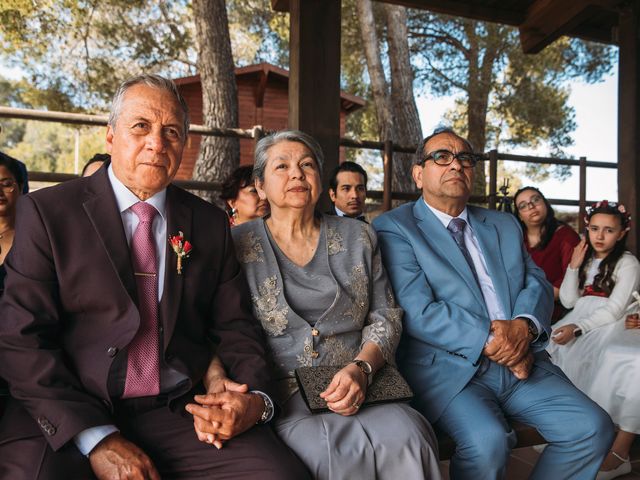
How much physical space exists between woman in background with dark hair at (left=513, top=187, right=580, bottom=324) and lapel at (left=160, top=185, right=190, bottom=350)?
129 inches

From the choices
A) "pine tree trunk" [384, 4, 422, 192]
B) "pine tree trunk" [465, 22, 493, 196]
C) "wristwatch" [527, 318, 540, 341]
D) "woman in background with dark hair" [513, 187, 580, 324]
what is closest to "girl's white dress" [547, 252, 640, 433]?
"woman in background with dark hair" [513, 187, 580, 324]

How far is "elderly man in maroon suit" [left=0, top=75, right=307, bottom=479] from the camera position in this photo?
1.80 m

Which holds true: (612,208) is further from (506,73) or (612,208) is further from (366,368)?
(506,73)

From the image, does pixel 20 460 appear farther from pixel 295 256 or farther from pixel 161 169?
pixel 295 256

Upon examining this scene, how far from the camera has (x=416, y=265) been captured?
2.75m

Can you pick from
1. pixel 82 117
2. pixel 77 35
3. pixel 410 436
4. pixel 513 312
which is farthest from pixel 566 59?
pixel 410 436

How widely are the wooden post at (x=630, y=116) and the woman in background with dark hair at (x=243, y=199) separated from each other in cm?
343

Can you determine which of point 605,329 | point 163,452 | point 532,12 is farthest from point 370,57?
point 163,452

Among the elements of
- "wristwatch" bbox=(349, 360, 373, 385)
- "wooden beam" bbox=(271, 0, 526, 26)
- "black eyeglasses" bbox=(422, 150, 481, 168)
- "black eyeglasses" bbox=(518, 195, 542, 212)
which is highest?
"wooden beam" bbox=(271, 0, 526, 26)

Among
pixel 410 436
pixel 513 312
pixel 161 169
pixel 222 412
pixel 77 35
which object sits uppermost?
pixel 77 35

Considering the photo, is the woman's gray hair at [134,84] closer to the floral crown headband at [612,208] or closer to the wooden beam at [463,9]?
the wooden beam at [463,9]

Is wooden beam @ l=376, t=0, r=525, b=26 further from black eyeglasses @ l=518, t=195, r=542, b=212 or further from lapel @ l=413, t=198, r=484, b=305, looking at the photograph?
lapel @ l=413, t=198, r=484, b=305

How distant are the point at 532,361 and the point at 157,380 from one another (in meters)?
1.66

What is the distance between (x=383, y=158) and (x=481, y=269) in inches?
176
